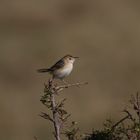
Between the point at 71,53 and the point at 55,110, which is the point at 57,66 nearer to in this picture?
the point at 55,110

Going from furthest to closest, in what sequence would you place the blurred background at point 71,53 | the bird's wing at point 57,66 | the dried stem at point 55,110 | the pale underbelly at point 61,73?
the blurred background at point 71,53, the bird's wing at point 57,66, the pale underbelly at point 61,73, the dried stem at point 55,110

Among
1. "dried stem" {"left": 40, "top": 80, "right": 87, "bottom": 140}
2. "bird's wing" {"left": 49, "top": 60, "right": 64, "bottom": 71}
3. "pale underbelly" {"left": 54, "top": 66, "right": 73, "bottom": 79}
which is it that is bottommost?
"dried stem" {"left": 40, "top": 80, "right": 87, "bottom": 140}

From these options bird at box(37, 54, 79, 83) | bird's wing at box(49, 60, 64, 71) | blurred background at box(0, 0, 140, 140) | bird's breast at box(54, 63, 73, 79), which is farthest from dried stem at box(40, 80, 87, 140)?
blurred background at box(0, 0, 140, 140)

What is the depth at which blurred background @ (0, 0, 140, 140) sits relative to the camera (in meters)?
24.3

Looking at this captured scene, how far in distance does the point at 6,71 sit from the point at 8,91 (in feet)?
10.4

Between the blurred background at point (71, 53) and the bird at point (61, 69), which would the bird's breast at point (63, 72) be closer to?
the bird at point (61, 69)

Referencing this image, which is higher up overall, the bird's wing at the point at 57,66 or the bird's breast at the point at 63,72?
the bird's wing at the point at 57,66

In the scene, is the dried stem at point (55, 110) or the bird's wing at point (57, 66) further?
the bird's wing at point (57, 66)

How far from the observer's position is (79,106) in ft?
85.2

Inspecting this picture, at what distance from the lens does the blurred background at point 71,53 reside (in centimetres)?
2430

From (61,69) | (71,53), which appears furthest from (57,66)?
(71,53)

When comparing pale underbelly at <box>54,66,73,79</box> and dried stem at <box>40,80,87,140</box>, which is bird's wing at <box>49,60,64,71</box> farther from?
dried stem at <box>40,80,87,140</box>

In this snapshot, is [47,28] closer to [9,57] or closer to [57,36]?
[57,36]

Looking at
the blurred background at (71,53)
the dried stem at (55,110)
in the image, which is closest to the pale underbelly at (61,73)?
the dried stem at (55,110)
